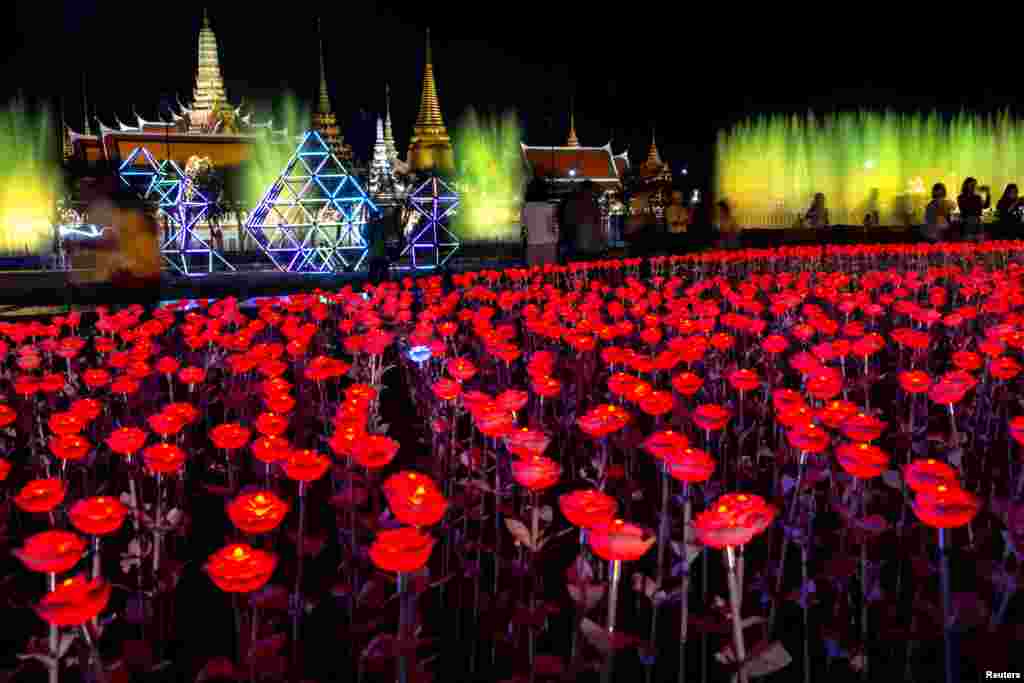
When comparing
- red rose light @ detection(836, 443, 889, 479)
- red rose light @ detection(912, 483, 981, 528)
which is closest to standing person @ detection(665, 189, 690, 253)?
red rose light @ detection(836, 443, 889, 479)

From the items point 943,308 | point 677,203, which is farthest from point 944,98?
point 943,308

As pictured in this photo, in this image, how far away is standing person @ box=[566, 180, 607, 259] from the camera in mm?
14047

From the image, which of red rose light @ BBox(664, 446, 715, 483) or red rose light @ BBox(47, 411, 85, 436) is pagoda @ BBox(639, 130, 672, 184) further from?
red rose light @ BBox(664, 446, 715, 483)

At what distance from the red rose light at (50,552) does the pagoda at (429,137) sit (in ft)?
174

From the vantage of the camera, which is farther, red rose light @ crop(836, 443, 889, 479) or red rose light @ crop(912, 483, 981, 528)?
red rose light @ crop(836, 443, 889, 479)

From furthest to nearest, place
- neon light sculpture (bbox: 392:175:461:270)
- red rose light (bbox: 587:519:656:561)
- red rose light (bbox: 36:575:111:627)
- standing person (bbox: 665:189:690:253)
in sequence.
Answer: neon light sculpture (bbox: 392:175:461:270) → standing person (bbox: 665:189:690:253) → red rose light (bbox: 587:519:656:561) → red rose light (bbox: 36:575:111:627)

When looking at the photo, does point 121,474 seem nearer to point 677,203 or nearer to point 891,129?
point 677,203

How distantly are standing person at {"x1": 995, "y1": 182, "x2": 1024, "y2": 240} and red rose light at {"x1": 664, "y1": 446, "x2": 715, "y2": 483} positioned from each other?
16153mm

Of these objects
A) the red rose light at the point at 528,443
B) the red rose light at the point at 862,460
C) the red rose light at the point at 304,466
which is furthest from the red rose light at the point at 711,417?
the red rose light at the point at 304,466

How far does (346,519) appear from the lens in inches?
145

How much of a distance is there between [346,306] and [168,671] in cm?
523

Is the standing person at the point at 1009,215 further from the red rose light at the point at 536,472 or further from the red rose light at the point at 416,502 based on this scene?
the red rose light at the point at 416,502

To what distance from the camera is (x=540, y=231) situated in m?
13.5

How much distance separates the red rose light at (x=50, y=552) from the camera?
84.5 inches
